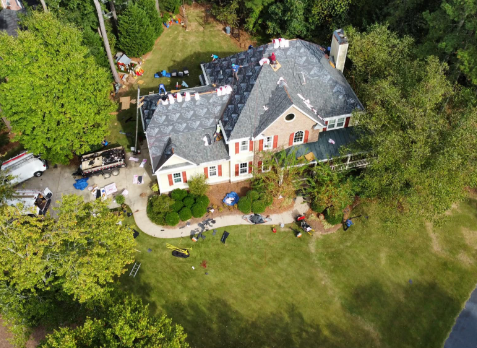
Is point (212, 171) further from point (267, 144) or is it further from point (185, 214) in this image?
point (267, 144)

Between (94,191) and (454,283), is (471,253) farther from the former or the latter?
(94,191)

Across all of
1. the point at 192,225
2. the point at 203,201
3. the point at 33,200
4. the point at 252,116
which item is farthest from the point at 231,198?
the point at 33,200

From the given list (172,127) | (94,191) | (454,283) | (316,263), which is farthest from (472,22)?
(94,191)

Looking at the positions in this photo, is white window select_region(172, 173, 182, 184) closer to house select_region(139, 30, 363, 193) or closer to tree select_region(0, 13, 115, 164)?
house select_region(139, 30, 363, 193)

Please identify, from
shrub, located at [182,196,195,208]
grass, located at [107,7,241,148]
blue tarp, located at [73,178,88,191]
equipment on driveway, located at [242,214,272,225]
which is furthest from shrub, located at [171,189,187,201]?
grass, located at [107,7,241,148]

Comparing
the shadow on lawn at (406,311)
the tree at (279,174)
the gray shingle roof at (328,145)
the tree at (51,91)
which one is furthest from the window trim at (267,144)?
the tree at (51,91)

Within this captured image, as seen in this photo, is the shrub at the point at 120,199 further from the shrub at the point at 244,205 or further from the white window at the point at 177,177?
the shrub at the point at 244,205

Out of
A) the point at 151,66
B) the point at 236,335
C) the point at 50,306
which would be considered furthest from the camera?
the point at 151,66
